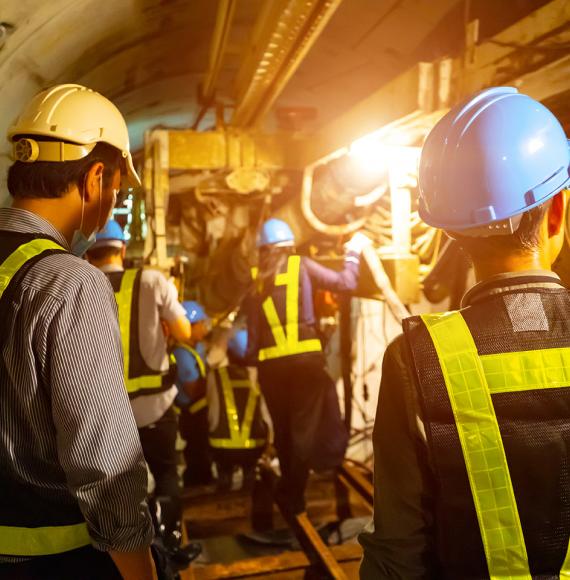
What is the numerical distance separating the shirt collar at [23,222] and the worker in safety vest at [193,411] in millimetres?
3587

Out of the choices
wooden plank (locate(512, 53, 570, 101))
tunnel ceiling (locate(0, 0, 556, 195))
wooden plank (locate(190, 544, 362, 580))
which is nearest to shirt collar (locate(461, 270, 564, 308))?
wooden plank (locate(512, 53, 570, 101))

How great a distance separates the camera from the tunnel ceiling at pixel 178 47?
10.1 feet

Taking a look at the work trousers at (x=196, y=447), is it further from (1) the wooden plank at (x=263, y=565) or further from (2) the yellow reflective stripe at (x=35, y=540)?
(2) the yellow reflective stripe at (x=35, y=540)

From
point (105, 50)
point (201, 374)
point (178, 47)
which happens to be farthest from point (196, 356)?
point (178, 47)

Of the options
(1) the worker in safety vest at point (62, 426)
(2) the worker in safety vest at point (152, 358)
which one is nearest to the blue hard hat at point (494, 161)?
(1) the worker in safety vest at point (62, 426)

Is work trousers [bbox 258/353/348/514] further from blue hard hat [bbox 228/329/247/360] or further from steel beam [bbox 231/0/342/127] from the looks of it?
steel beam [bbox 231/0/342/127]

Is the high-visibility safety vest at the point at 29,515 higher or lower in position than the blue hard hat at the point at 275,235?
lower

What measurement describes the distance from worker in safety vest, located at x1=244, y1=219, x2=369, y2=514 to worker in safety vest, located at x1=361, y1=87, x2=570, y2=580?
114 inches

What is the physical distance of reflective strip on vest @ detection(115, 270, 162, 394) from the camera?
3.23 m

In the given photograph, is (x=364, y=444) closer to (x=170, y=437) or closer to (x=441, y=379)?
(x=170, y=437)

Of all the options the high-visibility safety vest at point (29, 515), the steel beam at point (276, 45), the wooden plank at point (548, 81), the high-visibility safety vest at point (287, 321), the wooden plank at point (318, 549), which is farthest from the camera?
the high-visibility safety vest at point (287, 321)

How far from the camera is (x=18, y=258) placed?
1.37 metres

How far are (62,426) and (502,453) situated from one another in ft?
3.42

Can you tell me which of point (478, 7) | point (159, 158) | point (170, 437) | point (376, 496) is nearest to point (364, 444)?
point (170, 437)
